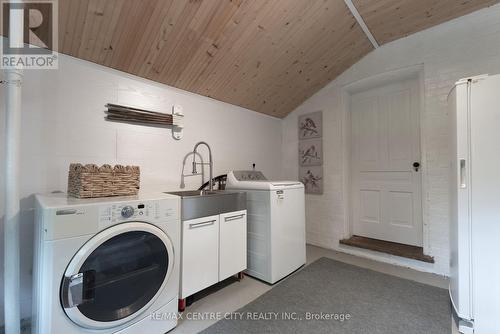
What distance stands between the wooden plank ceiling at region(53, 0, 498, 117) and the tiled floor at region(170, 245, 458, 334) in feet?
6.63

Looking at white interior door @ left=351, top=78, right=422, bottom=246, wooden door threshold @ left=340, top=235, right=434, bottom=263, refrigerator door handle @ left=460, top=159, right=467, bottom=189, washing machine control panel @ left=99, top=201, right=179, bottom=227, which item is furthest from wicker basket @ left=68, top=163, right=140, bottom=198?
white interior door @ left=351, top=78, right=422, bottom=246

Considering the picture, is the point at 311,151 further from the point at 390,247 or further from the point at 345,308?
the point at 345,308

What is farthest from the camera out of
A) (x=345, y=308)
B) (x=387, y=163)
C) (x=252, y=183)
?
(x=387, y=163)

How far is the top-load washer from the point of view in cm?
206

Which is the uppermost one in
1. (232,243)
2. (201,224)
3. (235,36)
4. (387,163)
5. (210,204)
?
(235,36)

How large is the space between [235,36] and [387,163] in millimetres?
2372

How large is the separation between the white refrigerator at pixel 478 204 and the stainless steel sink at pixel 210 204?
1.59 meters

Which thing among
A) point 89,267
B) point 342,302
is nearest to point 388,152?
point 342,302

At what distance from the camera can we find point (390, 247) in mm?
2580

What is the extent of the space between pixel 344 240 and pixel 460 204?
1621mm

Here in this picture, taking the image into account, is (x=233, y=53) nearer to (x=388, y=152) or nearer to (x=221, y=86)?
(x=221, y=86)

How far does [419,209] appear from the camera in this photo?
2.60 metres

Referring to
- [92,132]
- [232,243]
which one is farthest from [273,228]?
[92,132]

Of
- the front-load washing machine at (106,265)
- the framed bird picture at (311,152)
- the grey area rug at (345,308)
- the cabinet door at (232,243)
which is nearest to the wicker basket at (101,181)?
the front-load washing machine at (106,265)
